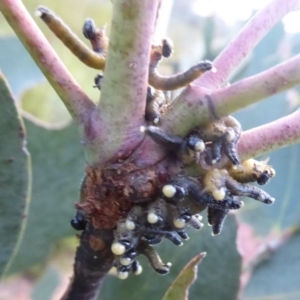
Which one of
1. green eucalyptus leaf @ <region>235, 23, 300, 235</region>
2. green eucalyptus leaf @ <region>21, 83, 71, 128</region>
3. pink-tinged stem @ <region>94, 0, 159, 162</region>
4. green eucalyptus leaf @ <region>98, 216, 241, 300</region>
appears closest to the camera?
pink-tinged stem @ <region>94, 0, 159, 162</region>

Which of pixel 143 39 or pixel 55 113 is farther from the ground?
pixel 143 39

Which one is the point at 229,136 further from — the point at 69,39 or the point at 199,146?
the point at 69,39

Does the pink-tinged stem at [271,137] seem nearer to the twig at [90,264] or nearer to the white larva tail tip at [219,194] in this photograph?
the white larva tail tip at [219,194]

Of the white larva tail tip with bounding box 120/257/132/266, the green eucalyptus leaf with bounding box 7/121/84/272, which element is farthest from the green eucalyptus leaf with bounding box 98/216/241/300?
the white larva tail tip with bounding box 120/257/132/266

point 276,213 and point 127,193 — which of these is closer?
point 127,193

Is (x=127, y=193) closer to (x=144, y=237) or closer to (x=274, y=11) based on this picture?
(x=144, y=237)

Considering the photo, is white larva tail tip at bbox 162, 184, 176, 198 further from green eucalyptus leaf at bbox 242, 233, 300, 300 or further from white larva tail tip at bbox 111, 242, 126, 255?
green eucalyptus leaf at bbox 242, 233, 300, 300

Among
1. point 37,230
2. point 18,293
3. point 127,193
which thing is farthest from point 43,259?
point 127,193
